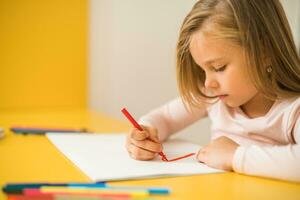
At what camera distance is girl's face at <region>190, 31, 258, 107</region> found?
72cm

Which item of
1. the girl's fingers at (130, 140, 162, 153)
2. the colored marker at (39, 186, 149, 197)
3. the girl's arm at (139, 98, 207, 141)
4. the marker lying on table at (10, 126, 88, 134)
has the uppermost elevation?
the colored marker at (39, 186, 149, 197)

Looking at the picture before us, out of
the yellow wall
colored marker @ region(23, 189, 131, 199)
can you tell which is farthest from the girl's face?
the yellow wall

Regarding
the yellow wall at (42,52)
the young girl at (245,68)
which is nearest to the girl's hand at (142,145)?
the young girl at (245,68)

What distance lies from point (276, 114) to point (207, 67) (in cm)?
15

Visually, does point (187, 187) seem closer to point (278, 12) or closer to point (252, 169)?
point (252, 169)

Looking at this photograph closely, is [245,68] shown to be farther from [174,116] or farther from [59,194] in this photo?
[59,194]

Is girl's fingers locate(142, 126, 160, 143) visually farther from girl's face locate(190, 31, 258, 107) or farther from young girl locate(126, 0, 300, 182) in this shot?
girl's face locate(190, 31, 258, 107)

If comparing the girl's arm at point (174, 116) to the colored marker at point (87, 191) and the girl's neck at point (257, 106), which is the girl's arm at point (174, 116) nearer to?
the girl's neck at point (257, 106)

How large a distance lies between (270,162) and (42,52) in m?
1.16

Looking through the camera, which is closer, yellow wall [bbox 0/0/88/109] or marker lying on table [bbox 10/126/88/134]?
marker lying on table [bbox 10/126/88/134]

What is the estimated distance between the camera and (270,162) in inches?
23.7

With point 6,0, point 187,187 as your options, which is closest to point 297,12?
point 187,187

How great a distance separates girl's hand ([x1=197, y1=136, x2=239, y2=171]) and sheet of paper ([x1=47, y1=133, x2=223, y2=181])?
0.04 feet

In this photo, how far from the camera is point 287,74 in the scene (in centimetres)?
76
